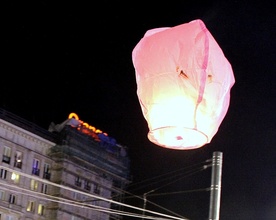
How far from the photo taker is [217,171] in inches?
394

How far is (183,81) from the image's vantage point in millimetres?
6922

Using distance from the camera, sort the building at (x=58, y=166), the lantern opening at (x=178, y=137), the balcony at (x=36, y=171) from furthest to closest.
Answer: the balcony at (x=36, y=171) → the building at (x=58, y=166) → the lantern opening at (x=178, y=137)

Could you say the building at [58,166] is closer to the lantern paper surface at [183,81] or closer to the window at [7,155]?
the window at [7,155]

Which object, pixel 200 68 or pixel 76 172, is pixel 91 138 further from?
pixel 200 68

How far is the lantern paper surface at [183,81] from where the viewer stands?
6.88 m

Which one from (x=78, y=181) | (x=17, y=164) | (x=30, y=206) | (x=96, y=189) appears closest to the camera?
(x=17, y=164)

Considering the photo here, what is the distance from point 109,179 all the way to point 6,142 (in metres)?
10.6

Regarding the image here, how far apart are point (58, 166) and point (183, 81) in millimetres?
40337

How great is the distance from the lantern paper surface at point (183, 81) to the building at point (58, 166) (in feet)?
110

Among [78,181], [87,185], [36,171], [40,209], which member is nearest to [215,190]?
[36,171]

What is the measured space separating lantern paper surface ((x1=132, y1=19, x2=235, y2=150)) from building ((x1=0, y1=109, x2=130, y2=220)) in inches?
1324

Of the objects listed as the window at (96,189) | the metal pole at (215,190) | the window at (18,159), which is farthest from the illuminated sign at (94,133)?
the metal pole at (215,190)

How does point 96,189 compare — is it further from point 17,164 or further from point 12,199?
point 12,199

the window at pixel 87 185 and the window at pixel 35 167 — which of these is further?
the window at pixel 87 185
